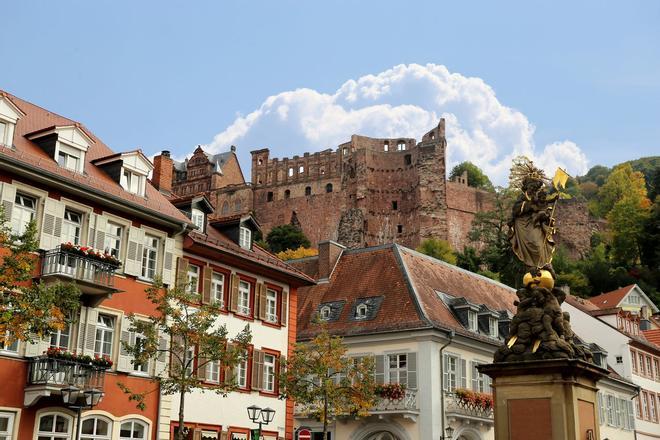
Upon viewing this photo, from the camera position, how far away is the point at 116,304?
25.4 meters

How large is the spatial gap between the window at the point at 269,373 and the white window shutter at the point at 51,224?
9623 millimetres

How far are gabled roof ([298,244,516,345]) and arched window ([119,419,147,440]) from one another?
35.8 ft

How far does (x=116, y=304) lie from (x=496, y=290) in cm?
2621

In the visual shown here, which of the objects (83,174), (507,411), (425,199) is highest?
(425,199)

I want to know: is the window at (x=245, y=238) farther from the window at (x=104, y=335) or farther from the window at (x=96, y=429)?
the window at (x=96, y=429)

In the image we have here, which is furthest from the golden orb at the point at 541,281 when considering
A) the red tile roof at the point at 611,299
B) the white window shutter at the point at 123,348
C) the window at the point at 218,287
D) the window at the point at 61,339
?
Result: the red tile roof at the point at 611,299

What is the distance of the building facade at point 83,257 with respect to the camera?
2253 centimetres

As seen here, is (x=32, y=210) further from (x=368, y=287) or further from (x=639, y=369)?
(x=639, y=369)

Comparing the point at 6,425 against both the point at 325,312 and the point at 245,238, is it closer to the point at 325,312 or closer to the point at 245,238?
the point at 245,238

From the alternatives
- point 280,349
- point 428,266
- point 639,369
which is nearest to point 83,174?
point 280,349

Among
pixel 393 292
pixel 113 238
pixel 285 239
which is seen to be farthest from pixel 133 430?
pixel 285 239

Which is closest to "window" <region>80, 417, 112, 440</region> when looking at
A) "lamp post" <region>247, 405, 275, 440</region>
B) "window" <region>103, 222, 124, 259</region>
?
"lamp post" <region>247, 405, 275, 440</region>

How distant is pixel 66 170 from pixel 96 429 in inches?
276

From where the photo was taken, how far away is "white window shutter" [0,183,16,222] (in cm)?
2281
